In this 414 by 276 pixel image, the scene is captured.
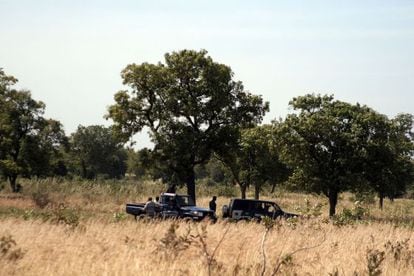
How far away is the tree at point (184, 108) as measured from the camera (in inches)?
1494

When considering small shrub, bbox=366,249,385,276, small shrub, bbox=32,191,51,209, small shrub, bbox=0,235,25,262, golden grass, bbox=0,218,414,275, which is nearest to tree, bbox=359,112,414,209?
golden grass, bbox=0,218,414,275

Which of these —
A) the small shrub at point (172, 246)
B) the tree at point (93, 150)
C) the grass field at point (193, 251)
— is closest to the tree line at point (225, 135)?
the grass field at point (193, 251)

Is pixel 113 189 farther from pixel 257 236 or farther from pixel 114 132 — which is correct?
pixel 257 236

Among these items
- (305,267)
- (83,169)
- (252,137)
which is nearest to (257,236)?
(305,267)

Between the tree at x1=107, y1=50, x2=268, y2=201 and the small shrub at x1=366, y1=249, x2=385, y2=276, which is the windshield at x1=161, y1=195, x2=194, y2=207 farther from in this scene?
the small shrub at x1=366, y1=249, x2=385, y2=276

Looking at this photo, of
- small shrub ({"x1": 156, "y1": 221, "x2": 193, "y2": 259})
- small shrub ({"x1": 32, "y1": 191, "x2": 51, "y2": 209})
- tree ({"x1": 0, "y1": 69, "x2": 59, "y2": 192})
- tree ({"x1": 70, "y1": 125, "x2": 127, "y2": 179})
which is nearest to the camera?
small shrub ({"x1": 156, "y1": 221, "x2": 193, "y2": 259})

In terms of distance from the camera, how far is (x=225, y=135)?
3847cm

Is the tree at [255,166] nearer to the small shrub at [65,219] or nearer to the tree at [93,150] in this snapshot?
the small shrub at [65,219]

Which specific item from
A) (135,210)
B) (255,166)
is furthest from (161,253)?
(255,166)

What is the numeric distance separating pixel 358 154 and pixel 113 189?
2303cm

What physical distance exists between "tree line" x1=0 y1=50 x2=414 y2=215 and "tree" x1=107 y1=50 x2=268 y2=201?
0.25ft

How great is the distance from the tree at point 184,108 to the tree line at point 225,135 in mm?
78

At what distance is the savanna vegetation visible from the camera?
8.33 meters

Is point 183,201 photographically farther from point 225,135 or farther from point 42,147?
point 42,147
